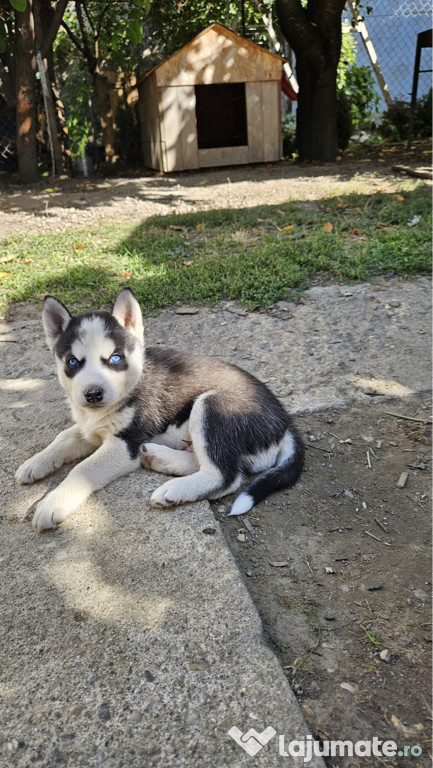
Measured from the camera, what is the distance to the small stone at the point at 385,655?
2275 mm

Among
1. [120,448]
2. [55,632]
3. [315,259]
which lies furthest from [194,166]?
[55,632]

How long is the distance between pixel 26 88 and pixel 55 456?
8991 mm

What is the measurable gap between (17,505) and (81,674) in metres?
1.16

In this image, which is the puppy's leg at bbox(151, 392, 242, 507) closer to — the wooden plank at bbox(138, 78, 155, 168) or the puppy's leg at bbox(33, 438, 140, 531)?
the puppy's leg at bbox(33, 438, 140, 531)

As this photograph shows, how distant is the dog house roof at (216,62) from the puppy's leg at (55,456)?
1000cm

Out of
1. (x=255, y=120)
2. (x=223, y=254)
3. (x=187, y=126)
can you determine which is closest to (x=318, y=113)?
(x=255, y=120)

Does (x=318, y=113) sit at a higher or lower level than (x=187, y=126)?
higher

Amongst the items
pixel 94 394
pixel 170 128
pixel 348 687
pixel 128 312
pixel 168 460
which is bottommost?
pixel 348 687

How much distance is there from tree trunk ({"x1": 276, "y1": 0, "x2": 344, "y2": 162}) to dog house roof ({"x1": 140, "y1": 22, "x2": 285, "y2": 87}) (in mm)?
584

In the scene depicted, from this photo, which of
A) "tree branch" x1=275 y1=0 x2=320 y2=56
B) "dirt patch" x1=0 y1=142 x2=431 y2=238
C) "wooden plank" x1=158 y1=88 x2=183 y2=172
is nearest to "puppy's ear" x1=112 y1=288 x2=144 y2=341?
"dirt patch" x1=0 y1=142 x2=431 y2=238

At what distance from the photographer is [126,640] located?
2264mm

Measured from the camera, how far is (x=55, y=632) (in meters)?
2.31

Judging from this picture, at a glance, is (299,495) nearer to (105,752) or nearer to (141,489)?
(141,489)

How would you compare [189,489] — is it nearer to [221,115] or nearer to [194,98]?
[194,98]
